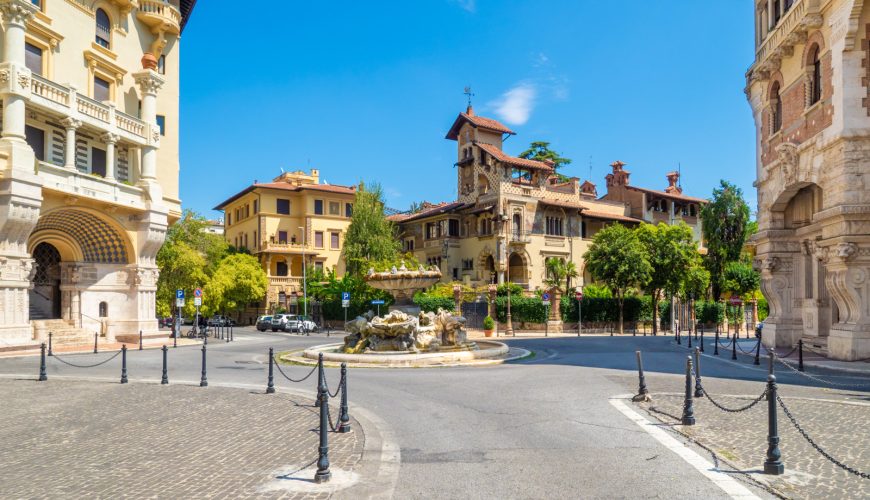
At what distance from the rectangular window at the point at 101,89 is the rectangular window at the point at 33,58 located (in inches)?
117

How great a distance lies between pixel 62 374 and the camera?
16.6m

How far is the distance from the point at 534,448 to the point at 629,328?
3984cm

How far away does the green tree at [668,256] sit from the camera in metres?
42.7

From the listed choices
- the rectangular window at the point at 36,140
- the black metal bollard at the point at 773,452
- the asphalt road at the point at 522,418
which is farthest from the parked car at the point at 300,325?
the black metal bollard at the point at 773,452

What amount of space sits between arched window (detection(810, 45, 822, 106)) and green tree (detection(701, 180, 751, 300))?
33712 mm

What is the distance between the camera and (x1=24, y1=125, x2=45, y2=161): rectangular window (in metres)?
25.1

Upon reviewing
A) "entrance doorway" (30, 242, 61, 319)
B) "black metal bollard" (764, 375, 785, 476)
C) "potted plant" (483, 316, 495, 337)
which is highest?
"entrance doorway" (30, 242, 61, 319)

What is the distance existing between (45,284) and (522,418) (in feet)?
89.1

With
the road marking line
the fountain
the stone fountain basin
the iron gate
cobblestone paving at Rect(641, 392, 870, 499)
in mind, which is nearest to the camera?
the road marking line

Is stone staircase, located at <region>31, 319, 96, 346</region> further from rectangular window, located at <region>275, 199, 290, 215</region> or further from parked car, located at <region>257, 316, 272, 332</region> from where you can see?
rectangular window, located at <region>275, 199, 290, 215</region>

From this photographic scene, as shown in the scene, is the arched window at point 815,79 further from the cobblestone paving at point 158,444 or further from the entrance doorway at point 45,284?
the entrance doorway at point 45,284

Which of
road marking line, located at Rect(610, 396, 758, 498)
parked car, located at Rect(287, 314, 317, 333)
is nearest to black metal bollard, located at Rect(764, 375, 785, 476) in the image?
road marking line, located at Rect(610, 396, 758, 498)

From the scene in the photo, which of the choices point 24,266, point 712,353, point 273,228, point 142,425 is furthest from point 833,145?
point 273,228

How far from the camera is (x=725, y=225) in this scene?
5222cm
